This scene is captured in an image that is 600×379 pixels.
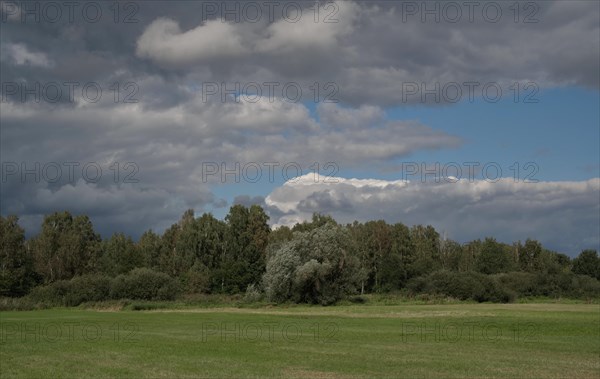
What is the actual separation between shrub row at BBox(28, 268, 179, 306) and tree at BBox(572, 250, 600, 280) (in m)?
100

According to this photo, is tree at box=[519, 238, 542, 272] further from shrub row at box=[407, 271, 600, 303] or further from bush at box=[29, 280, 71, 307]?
bush at box=[29, 280, 71, 307]

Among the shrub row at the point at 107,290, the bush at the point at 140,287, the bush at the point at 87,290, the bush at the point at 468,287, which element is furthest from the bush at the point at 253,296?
the bush at the point at 468,287

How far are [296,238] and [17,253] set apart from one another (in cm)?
5614

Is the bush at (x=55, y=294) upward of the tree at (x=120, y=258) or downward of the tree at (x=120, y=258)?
downward

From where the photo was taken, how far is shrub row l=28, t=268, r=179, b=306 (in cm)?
10131

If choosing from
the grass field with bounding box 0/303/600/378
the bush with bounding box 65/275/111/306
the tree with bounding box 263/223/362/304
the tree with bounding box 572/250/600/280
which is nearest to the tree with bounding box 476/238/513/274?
the tree with bounding box 572/250/600/280

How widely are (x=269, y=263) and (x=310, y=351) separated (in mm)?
67543

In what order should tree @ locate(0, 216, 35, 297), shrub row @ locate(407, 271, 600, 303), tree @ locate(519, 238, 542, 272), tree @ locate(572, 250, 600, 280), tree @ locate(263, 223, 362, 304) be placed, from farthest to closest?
tree @ locate(519, 238, 542, 272)
tree @ locate(572, 250, 600, 280)
tree @ locate(0, 216, 35, 297)
shrub row @ locate(407, 271, 600, 303)
tree @ locate(263, 223, 362, 304)

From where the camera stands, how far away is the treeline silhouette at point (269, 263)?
323 ft

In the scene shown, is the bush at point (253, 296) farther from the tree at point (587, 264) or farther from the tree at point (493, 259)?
the tree at point (587, 264)

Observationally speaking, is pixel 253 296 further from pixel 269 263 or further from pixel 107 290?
pixel 107 290

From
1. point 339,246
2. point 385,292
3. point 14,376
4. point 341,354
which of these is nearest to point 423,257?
point 385,292

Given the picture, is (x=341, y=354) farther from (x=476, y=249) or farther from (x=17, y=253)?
(x=476, y=249)

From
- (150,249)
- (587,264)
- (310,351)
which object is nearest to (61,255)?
(150,249)
